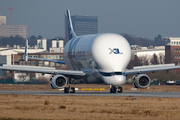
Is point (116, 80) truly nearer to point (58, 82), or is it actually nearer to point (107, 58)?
point (107, 58)

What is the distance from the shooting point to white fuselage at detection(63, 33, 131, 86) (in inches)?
1642

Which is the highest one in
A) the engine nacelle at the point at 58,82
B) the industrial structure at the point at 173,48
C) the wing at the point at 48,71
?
the industrial structure at the point at 173,48

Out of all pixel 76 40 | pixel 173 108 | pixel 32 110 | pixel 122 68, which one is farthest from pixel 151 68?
pixel 32 110

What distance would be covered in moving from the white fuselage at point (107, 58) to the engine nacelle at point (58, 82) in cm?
314

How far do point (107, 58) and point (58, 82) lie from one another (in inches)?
238

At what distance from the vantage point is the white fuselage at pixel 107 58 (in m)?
41.7

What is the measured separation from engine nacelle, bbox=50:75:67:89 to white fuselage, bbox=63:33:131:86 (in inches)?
124

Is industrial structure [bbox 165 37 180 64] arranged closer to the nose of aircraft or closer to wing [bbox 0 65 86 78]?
wing [bbox 0 65 86 78]

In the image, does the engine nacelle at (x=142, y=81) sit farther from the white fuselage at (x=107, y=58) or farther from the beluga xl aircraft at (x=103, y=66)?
the white fuselage at (x=107, y=58)

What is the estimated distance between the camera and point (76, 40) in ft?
174

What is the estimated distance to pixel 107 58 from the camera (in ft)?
138

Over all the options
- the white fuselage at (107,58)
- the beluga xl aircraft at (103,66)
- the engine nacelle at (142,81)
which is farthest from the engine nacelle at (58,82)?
the engine nacelle at (142,81)

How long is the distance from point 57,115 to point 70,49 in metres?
31.2

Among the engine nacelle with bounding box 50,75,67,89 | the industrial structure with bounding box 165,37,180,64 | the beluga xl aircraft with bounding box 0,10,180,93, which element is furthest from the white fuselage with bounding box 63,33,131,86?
the industrial structure with bounding box 165,37,180,64
